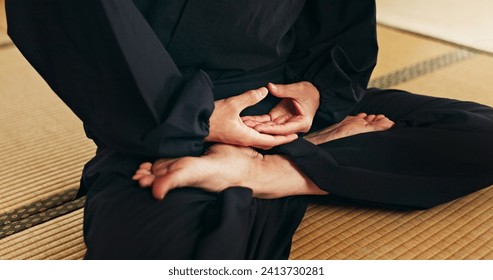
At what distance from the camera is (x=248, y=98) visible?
1.03 meters

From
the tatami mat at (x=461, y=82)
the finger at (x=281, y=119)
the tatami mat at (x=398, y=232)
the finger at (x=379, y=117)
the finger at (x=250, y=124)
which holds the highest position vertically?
the finger at (x=250, y=124)

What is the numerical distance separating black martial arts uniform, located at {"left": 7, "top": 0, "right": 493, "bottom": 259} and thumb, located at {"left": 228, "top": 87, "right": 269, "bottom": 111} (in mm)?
47

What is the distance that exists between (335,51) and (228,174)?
16.0 inches

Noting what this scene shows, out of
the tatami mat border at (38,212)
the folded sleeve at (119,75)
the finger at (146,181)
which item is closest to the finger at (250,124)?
the folded sleeve at (119,75)

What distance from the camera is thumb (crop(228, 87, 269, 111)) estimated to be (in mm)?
1008

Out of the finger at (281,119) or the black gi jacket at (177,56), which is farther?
the finger at (281,119)

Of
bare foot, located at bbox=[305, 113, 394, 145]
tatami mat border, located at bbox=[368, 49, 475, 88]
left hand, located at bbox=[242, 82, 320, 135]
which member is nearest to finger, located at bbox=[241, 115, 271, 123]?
left hand, located at bbox=[242, 82, 320, 135]

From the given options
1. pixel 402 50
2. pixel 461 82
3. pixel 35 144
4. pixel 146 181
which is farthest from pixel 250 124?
pixel 402 50

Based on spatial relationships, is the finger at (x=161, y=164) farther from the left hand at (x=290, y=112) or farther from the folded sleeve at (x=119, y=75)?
the left hand at (x=290, y=112)

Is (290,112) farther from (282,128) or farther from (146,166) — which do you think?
(146,166)

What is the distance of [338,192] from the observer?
1.01 m

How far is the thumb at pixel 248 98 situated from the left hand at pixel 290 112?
35 millimetres

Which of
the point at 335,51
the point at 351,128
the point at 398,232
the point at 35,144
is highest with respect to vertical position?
the point at 335,51

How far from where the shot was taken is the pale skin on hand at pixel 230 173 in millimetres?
865
